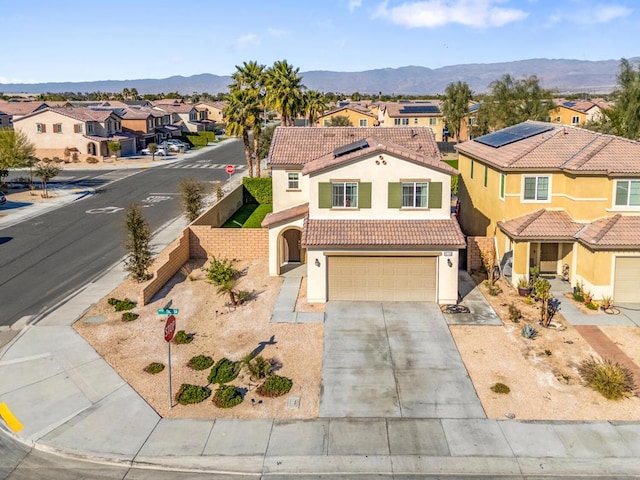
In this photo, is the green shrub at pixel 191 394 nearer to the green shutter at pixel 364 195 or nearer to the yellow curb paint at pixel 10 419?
the yellow curb paint at pixel 10 419

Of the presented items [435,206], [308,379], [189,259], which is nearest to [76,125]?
[189,259]

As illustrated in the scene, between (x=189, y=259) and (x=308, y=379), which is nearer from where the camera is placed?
(x=308, y=379)

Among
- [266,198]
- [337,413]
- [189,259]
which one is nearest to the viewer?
[337,413]

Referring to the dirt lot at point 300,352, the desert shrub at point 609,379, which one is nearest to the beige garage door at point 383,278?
the dirt lot at point 300,352

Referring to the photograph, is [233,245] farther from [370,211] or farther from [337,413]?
[337,413]

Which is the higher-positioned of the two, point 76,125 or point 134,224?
point 76,125
